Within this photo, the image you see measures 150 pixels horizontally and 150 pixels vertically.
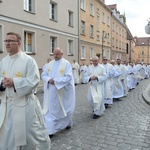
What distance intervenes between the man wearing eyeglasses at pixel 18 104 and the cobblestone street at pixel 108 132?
1.28 m

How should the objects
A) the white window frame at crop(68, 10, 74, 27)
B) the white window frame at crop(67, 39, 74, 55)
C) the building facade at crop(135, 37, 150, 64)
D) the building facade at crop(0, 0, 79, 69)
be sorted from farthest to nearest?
the building facade at crop(135, 37, 150, 64)
the white window frame at crop(68, 10, 74, 27)
the white window frame at crop(67, 39, 74, 55)
the building facade at crop(0, 0, 79, 69)

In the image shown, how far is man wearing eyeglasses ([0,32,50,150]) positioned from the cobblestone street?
128 cm

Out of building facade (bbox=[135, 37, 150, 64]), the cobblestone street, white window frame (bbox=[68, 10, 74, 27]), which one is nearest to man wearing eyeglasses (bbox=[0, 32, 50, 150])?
the cobblestone street

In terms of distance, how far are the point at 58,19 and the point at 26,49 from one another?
5.40 meters

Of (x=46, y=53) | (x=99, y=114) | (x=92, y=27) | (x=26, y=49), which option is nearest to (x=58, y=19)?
(x=46, y=53)

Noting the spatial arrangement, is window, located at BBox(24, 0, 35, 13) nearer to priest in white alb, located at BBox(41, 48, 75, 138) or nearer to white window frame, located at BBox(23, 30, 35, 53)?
white window frame, located at BBox(23, 30, 35, 53)

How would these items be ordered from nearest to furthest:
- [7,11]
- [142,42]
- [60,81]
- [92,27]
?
[60,81] < [7,11] < [92,27] < [142,42]

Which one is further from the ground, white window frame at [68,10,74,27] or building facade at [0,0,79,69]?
white window frame at [68,10,74,27]

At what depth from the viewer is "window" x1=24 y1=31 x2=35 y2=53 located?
15547mm

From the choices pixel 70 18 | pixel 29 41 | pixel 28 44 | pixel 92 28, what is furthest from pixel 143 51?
pixel 28 44

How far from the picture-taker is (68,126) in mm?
5652

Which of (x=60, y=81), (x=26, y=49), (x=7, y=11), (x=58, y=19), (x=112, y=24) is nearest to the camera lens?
(x=60, y=81)

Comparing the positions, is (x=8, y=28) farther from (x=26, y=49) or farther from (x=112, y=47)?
(x=112, y=47)

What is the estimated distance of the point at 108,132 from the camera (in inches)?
212
